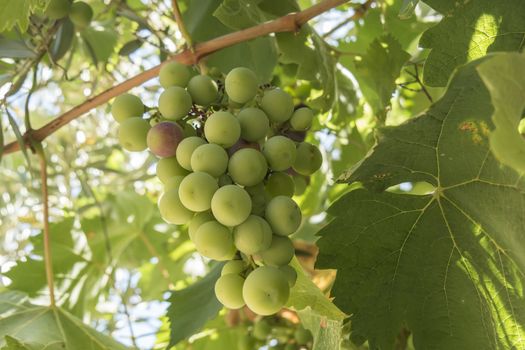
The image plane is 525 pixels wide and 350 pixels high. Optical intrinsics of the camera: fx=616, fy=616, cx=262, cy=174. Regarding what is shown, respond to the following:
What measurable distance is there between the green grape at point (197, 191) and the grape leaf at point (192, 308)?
0.27m

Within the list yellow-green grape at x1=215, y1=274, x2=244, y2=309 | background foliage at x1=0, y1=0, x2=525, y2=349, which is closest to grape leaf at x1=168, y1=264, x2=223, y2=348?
background foliage at x1=0, y1=0, x2=525, y2=349

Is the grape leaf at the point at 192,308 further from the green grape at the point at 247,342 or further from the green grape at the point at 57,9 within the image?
the green grape at the point at 57,9

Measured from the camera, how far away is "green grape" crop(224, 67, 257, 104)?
0.69 metres

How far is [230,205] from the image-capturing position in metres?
0.58

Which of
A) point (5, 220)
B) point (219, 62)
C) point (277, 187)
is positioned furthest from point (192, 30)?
point (5, 220)

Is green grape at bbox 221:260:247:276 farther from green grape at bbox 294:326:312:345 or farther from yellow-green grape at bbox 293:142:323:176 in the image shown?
green grape at bbox 294:326:312:345

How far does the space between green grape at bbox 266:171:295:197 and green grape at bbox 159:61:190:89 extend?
0.53 feet

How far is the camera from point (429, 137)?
→ 2.15ft

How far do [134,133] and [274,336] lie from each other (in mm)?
625

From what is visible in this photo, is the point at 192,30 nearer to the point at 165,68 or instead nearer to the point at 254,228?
the point at 165,68

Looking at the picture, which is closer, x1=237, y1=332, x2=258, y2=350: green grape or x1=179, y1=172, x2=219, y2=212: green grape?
x1=179, y1=172, x2=219, y2=212: green grape

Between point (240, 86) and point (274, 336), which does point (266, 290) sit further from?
point (274, 336)

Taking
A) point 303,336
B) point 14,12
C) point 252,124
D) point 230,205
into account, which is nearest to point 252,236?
point 230,205

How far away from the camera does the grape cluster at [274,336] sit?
113 centimetres
